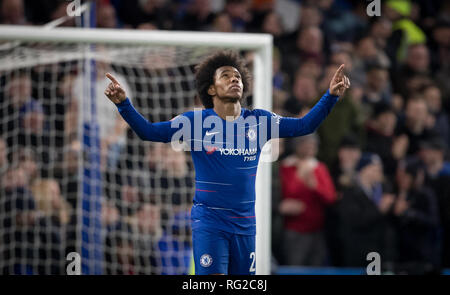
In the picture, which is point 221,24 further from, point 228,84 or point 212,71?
point 228,84

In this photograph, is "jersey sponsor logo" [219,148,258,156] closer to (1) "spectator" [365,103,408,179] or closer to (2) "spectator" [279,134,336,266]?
(2) "spectator" [279,134,336,266]

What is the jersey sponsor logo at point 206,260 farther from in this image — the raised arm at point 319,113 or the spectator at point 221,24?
the spectator at point 221,24

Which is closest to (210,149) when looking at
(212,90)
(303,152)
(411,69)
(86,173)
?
(212,90)

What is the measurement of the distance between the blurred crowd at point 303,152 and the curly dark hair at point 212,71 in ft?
7.57

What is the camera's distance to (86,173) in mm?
5992

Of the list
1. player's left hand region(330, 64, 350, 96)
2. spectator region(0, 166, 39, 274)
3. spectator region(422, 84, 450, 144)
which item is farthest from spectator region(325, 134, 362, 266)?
player's left hand region(330, 64, 350, 96)

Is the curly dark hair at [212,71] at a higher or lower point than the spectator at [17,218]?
higher

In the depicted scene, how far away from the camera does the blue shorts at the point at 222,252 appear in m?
3.72

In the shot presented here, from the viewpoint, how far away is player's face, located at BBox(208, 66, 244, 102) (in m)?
3.77

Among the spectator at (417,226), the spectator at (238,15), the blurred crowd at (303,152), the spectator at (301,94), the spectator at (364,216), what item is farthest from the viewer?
the spectator at (238,15)

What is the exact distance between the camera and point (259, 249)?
200 inches

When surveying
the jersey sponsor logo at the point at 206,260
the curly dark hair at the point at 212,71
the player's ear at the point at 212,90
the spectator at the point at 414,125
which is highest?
the spectator at the point at 414,125

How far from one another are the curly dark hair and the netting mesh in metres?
1.72

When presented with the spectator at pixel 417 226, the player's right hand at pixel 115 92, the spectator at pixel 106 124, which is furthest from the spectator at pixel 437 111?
the player's right hand at pixel 115 92
